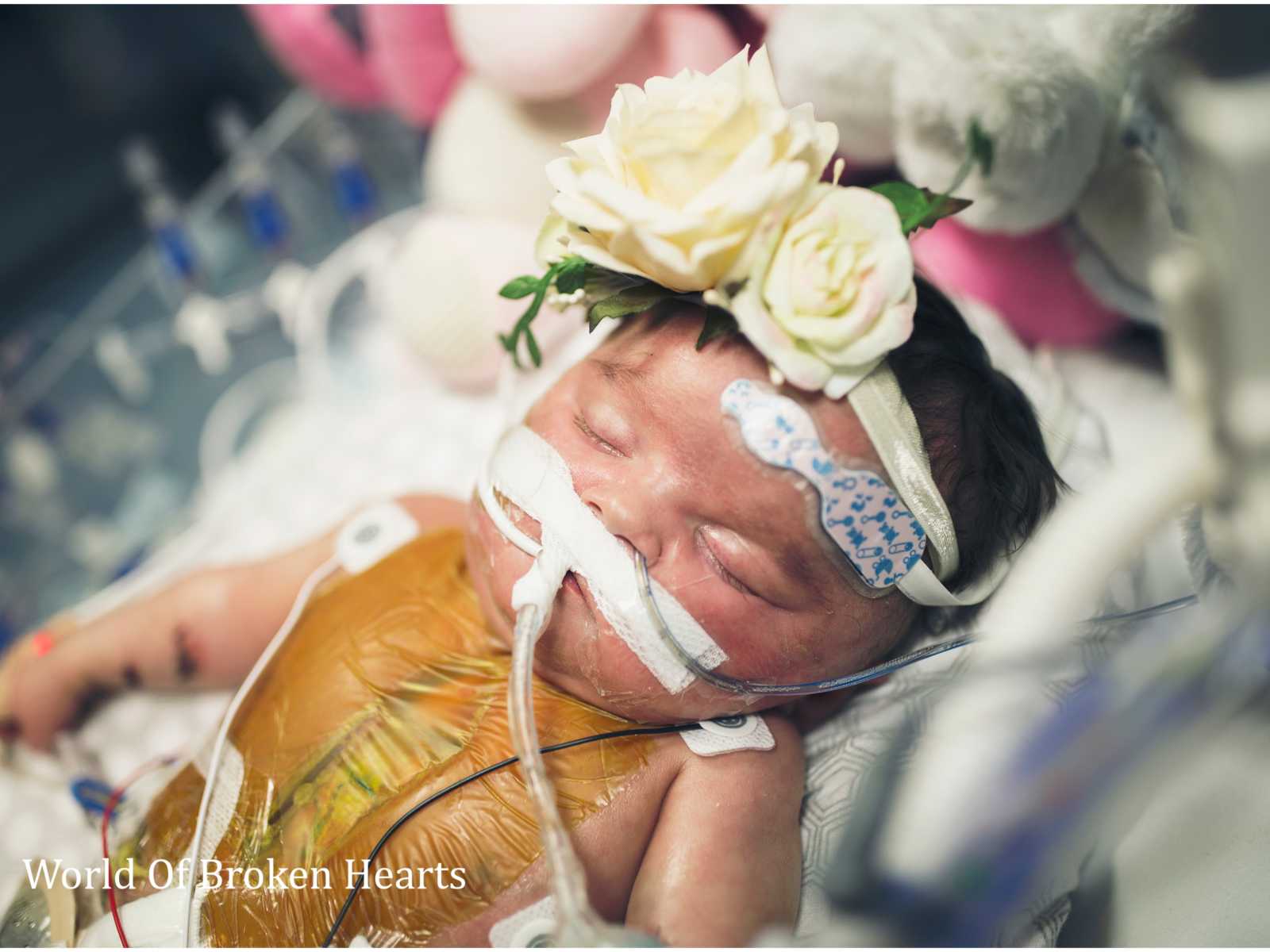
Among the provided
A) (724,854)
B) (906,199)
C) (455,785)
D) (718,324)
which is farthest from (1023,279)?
(455,785)

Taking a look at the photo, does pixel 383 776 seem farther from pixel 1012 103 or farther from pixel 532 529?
pixel 1012 103

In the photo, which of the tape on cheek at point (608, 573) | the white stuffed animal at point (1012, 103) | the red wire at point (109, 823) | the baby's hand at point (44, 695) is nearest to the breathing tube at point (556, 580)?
the tape on cheek at point (608, 573)

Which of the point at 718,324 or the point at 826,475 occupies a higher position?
the point at 718,324

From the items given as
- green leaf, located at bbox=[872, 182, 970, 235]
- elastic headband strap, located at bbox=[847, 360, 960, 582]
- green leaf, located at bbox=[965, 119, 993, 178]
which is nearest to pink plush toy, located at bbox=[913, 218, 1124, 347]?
green leaf, located at bbox=[965, 119, 993, 178]

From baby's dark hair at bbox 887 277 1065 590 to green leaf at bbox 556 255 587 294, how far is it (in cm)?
28

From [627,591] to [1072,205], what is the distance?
707 mm

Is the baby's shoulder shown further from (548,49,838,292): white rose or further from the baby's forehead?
(548,49,838,292): white rose

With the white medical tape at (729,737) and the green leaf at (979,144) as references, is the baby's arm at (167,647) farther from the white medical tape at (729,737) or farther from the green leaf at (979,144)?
the green leaf at (979,144)

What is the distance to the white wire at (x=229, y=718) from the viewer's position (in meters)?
0.82

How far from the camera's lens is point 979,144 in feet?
3.05

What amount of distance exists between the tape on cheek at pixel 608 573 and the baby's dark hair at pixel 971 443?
0.25 metres

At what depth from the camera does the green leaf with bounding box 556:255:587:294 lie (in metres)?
0.80

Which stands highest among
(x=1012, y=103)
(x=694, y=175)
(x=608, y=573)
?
(x=694, y=175)

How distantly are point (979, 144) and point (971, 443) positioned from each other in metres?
0.34
